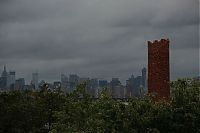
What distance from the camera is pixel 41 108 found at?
5319cm

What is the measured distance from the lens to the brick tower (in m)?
38.4

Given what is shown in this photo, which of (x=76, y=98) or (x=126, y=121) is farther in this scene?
(x=76, y=98)

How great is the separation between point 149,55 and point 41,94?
779 inches

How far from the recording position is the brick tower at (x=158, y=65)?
38438 mm

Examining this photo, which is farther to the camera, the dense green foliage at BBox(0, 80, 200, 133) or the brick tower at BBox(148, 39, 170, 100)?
the brick tower at BBox(148, 39, 170, 100)

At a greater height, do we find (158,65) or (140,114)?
(158,65)

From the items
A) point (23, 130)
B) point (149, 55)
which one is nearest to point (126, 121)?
point (149, 55)

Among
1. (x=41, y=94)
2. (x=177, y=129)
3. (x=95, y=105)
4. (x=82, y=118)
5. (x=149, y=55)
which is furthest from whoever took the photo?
(x=41, y=94)

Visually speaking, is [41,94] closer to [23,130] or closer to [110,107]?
[23,130]

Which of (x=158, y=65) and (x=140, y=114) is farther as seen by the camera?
(x=158, y=65)

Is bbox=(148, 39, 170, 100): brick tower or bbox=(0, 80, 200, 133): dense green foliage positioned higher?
bbox=(148, 39, 170, 100): brick tower

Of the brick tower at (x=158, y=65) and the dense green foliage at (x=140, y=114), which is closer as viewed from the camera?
the dense green foliage at (x=140, y=114)

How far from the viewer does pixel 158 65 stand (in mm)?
39469

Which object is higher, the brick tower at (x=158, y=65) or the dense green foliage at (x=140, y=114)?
the brick tower at (x=158, y=65)
